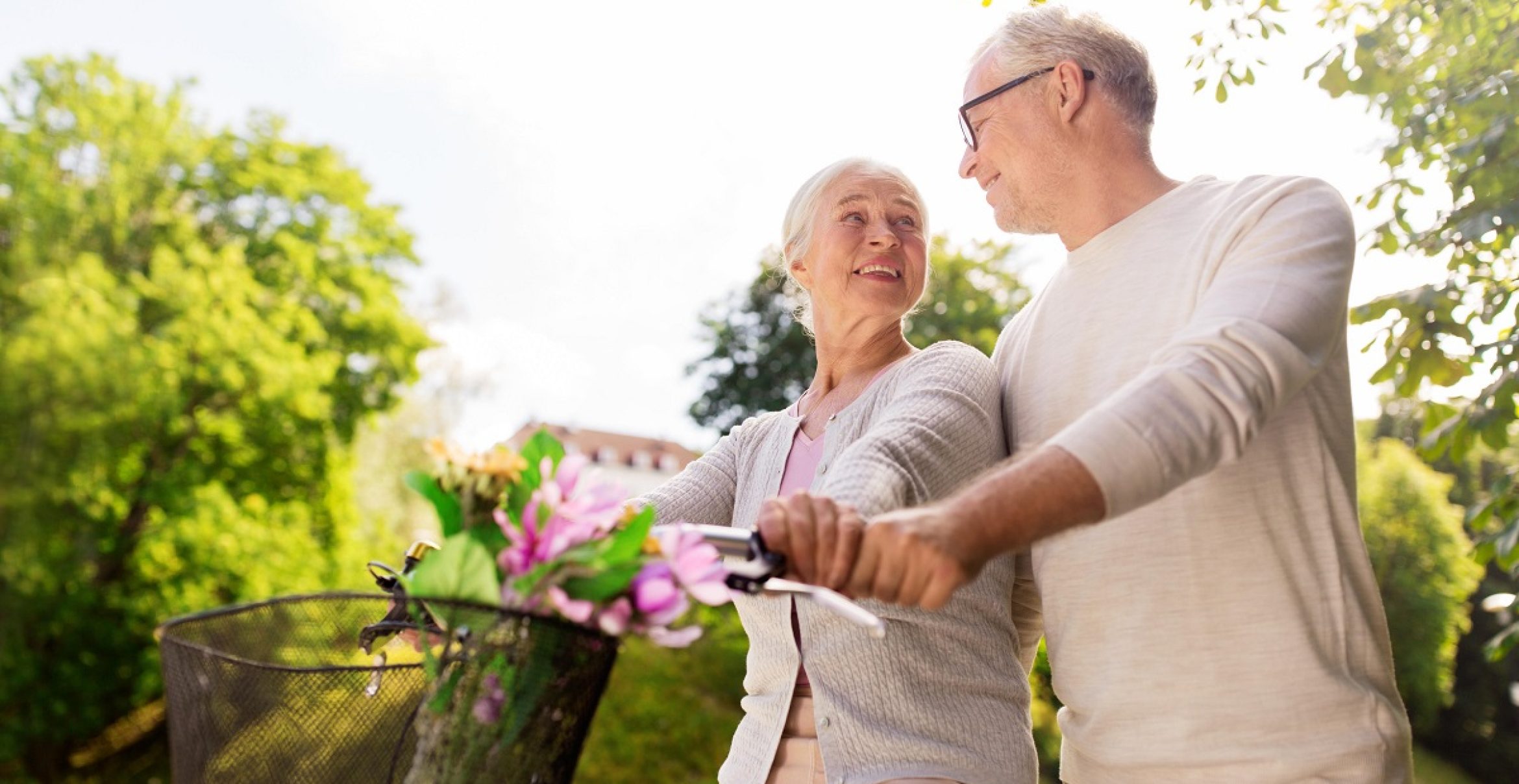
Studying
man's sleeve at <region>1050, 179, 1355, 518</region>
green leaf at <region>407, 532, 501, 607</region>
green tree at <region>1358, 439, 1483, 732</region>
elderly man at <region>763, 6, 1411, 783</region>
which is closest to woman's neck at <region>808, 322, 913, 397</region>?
elderly man at <region>763, 6, 1411, 783</region>

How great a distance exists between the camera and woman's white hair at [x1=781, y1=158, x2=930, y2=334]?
8.59 feet

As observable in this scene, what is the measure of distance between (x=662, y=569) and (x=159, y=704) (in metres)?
20.7

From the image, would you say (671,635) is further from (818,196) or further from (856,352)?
(818,196)

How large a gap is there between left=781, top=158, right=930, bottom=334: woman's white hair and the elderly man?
25cm

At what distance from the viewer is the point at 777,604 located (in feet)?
6.94

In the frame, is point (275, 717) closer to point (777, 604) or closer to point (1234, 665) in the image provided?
point (777, 604)

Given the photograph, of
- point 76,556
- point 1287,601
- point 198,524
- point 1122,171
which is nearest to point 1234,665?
point 1287,601

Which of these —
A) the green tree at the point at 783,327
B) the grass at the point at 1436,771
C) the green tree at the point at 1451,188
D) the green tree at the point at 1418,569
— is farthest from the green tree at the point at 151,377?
the grass at the point at 1436,771

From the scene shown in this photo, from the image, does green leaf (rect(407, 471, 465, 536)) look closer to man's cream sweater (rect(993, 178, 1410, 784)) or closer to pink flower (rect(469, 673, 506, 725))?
pink flower (rect(469, 673, 506, 725))

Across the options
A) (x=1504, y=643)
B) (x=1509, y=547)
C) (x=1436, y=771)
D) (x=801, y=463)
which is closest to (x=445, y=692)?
(x=801, y=463)

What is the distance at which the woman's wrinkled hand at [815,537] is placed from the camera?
53.3 inches

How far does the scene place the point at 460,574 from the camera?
127cm

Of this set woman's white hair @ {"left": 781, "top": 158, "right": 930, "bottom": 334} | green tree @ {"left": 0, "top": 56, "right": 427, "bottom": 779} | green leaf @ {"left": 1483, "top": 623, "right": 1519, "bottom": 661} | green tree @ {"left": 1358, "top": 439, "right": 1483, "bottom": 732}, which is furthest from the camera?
green tree @ {"left": 1358, "top": 439, "right": 1483, "bottom": 732}

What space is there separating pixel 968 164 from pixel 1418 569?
3128 centimetres
